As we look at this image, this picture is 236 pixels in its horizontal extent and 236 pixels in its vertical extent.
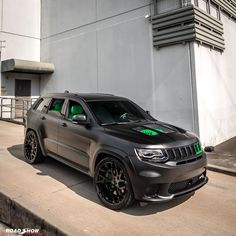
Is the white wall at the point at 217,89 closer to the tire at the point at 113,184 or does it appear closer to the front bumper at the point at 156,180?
the front bumper at the point at 156,180

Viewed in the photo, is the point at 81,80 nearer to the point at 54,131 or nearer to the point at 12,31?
the point at 12,31

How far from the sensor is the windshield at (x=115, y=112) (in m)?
4.19

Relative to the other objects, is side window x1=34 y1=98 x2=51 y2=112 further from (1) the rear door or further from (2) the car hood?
(2) the car hood

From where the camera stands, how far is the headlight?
3.23 metres

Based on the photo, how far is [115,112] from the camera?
4477mm

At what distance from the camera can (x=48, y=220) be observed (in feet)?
10.1

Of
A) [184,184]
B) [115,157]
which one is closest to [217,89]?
[184,184]

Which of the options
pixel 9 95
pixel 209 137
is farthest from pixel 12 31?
pixel 209 137

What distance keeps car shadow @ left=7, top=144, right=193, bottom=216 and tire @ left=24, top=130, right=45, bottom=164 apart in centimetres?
15

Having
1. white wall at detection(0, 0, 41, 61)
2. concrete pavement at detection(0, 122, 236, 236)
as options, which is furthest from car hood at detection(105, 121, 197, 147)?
white wall at detection(0, 0, 41, 61)

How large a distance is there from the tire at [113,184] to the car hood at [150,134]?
42cm

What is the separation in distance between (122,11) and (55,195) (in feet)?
27.8

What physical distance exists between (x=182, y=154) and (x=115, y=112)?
158 centimetres

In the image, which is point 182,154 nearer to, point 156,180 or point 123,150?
point 156,180
